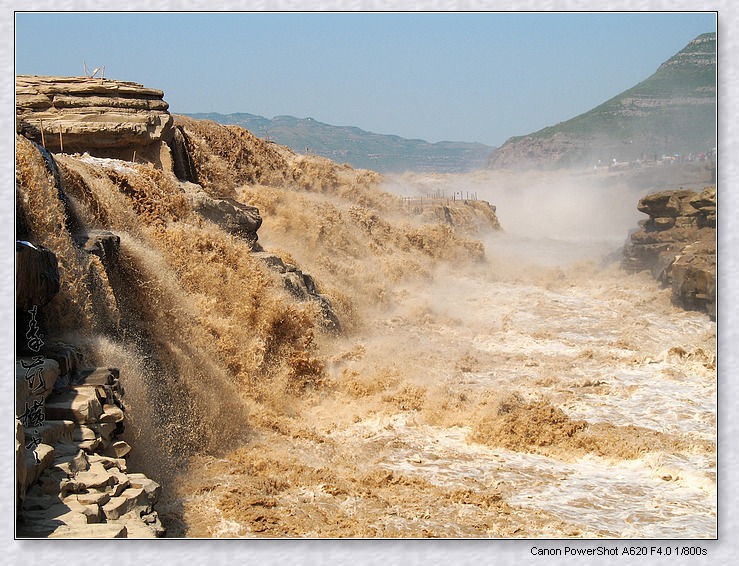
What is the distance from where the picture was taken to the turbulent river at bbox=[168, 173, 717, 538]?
6.31 meters

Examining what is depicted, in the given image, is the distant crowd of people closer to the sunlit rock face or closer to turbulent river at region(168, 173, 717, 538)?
turbulent river at region(168, 173, 717, 538)

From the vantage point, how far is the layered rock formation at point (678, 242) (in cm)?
1396

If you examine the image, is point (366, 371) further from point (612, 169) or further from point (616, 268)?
point (612, 169)

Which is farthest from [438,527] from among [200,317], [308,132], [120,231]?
[308,132]

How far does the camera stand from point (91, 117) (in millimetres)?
12094

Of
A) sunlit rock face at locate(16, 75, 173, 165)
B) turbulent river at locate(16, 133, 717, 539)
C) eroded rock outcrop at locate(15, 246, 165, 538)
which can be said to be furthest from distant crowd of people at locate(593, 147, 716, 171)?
eroded rock outcrop at locate(15, 246, 165, 538)

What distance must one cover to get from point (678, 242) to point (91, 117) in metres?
9.66

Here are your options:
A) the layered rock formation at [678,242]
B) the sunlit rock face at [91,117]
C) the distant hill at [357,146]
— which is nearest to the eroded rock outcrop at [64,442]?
the sunlit rock face at [91,117]

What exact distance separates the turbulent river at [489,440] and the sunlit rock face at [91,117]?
3673 millimetres

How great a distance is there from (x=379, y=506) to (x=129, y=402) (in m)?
1.75

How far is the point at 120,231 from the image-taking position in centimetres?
920

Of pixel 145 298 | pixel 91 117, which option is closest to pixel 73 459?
pixel 145 298

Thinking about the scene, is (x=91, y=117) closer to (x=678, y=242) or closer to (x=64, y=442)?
(x=64, y=442)

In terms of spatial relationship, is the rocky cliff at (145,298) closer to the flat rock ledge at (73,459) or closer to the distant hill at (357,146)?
the flat rock ledge at (73,459)
